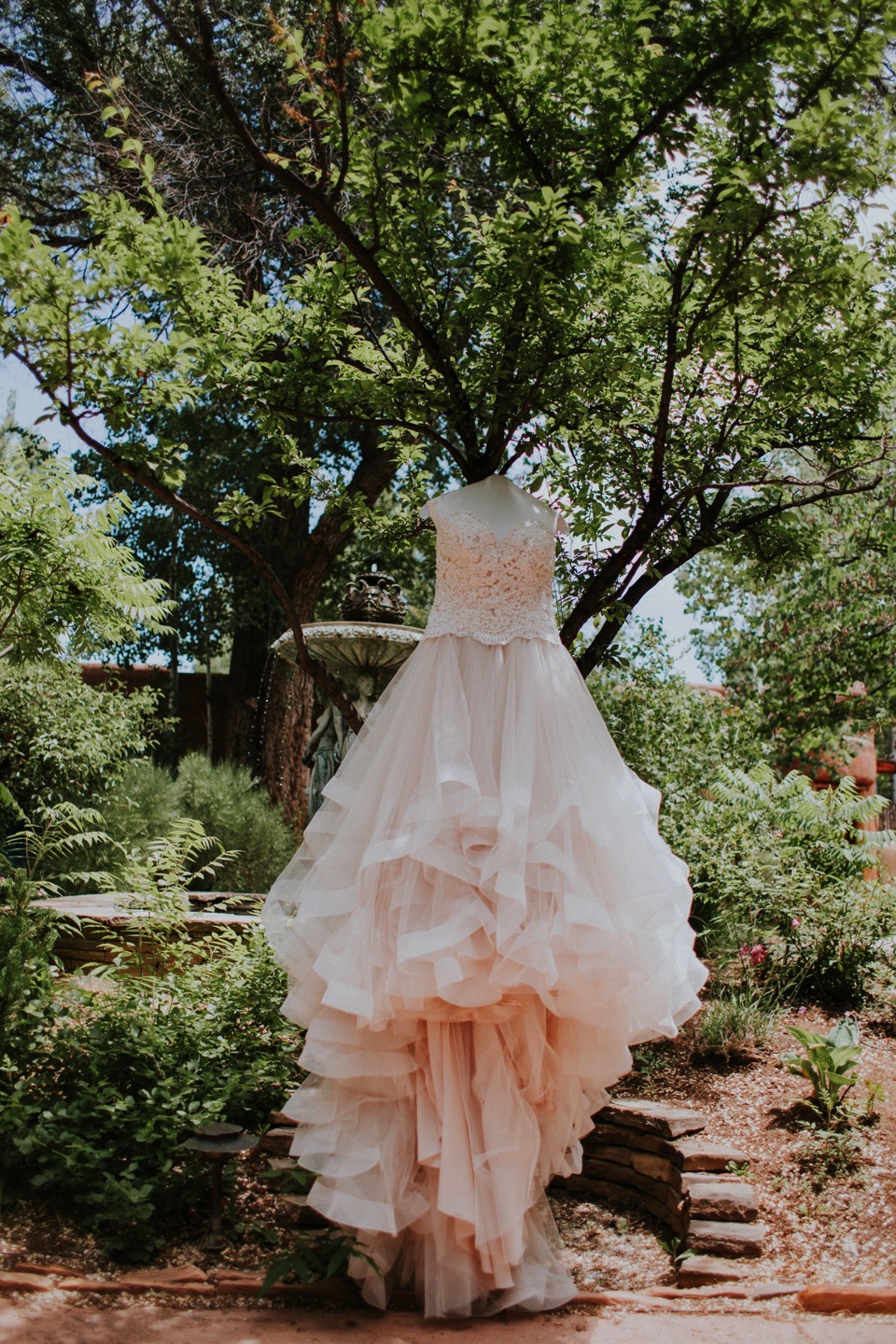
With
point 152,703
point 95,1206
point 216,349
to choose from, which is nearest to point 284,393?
point 216,349

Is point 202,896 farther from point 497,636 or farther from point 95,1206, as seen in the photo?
point 497,636

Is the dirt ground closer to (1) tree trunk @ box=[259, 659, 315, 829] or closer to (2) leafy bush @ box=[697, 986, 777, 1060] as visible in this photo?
(2) leafy bush @ box=[697, 986, 777, 1060]

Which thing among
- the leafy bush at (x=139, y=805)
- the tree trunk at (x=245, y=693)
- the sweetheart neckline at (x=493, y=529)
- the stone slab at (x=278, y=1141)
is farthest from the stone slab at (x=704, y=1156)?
the tree trunk at (x=245, y=693)

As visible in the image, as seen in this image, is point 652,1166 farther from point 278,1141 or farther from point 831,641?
point 831,641

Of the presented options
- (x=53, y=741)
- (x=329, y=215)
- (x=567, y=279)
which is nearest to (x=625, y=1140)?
(x=567, y=279)

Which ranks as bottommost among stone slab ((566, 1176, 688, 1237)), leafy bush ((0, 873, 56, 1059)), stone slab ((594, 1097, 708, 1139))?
stone slab ((566, 1176, 688, 1237))

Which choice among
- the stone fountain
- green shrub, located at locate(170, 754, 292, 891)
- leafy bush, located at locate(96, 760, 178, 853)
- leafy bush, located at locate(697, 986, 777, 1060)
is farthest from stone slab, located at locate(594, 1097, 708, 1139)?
leafy bush, located at locate(96, 760, 178, 853)

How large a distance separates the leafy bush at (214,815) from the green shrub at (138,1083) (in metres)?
3.87

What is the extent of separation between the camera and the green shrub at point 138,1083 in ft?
10.2

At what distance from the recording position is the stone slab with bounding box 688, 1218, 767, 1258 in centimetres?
302

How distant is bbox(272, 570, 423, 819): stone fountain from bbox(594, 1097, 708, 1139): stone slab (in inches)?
112

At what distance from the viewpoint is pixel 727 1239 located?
3.03 m

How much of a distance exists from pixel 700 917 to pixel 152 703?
5.46m

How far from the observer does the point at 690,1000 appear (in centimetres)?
281
